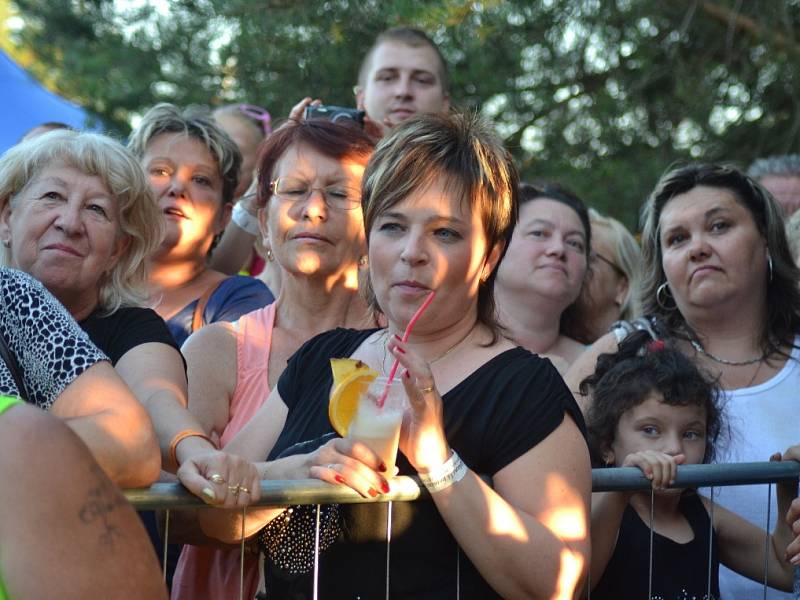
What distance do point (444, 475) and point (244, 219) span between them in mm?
2772

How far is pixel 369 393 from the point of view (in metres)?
2.63

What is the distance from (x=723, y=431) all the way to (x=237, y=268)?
2409mm

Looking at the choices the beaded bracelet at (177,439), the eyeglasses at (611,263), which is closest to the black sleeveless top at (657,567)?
the beaded bracelet at (177,439)

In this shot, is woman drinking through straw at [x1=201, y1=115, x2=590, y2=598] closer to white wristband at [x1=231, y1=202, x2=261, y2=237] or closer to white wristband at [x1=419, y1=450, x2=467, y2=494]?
white wristband at [x1=419, y1=450, x2=467, y2=494]

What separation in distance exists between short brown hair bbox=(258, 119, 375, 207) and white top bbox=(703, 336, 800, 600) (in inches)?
56.8

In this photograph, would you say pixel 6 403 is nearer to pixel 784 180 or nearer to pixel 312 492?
pixel 312 492

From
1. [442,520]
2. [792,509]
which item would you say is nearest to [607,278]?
[792,509]

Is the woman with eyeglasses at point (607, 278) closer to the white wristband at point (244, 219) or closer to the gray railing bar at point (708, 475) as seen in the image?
the white wristband at point (244, 219)

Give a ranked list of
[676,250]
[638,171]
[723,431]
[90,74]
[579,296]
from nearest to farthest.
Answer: [723,431] < [676,250] < [579,296] < [638,171] < [90,74]

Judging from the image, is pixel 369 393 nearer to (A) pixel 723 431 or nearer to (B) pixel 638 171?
(A) pixel 723 431

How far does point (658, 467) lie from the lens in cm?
314

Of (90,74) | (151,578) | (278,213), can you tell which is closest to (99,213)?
(278,213)

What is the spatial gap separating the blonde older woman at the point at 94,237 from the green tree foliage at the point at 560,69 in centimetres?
433

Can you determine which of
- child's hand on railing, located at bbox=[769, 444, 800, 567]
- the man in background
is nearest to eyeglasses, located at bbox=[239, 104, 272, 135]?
the man in background
